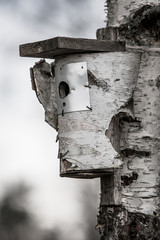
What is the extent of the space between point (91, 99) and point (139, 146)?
281 millimetres

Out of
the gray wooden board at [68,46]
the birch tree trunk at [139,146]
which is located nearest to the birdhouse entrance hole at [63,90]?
the gray wooden board at [68,46]

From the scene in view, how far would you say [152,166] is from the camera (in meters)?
3.84

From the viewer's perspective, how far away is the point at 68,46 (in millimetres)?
3760

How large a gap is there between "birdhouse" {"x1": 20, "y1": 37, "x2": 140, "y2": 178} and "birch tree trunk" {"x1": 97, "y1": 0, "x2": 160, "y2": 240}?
1.7 inches

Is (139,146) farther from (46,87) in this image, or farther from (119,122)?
(46,87)

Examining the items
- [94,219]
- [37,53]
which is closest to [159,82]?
[37,53]

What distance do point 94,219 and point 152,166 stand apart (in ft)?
6.46

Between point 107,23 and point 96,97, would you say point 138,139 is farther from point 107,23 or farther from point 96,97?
point 107,23

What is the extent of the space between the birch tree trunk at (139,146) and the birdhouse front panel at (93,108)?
41 millimetres

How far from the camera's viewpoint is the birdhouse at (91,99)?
12.4ft

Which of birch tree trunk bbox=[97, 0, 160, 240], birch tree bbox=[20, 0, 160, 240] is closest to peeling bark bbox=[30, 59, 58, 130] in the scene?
birch tree bbox=[20, 0, 160, 240]

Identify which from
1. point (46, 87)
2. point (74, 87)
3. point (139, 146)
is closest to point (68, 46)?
point (74, 87)

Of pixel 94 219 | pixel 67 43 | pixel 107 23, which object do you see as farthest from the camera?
pixel 94 219

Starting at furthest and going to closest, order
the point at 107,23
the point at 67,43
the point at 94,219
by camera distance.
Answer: the point at 94,219
the point at 107,23
the point at 67,43
